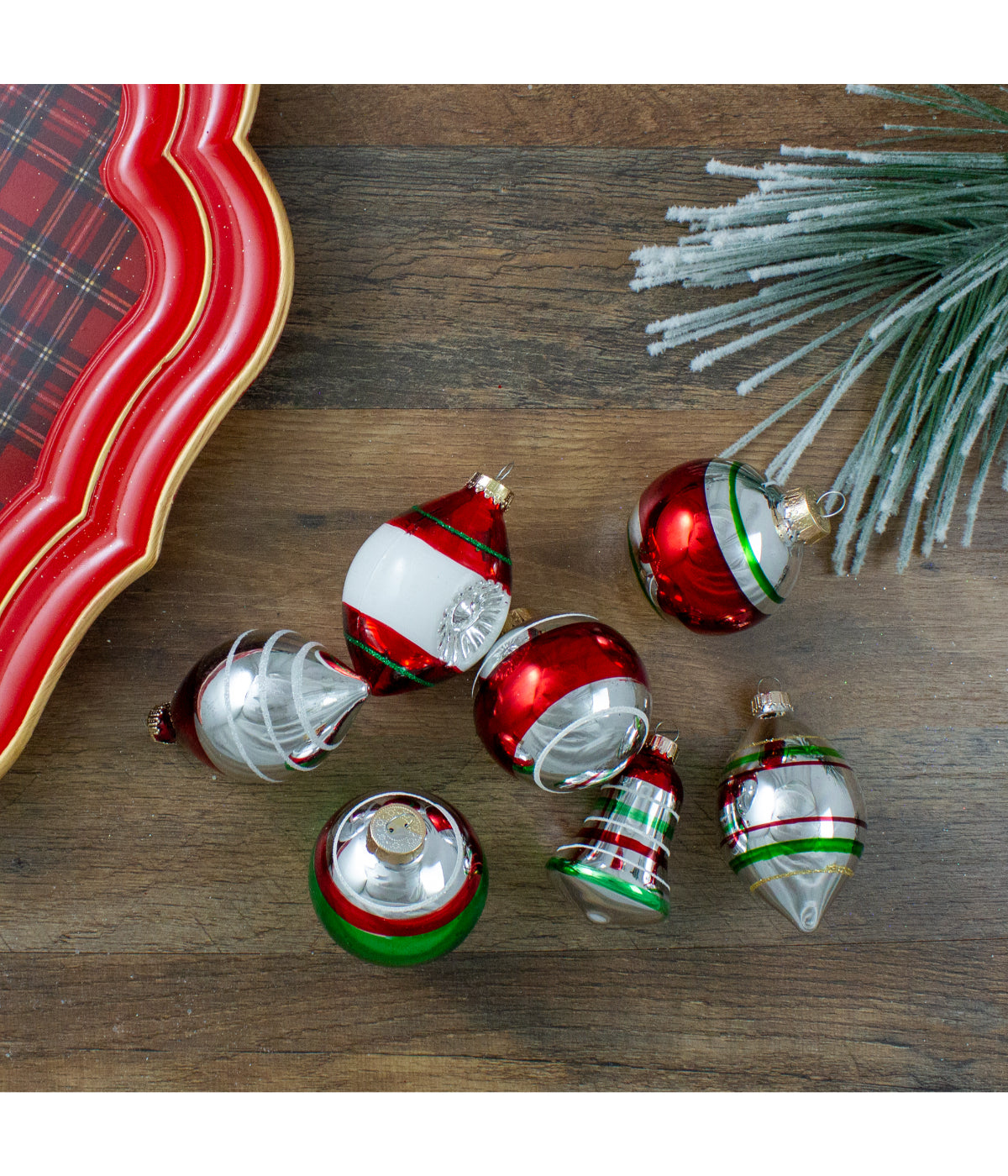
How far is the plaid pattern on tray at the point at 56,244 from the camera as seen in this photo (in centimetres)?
64

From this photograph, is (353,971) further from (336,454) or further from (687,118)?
(687,118)

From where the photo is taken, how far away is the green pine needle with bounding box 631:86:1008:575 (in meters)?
0.64

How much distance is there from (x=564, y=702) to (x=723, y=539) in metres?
0.16

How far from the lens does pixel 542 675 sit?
21.9 inches

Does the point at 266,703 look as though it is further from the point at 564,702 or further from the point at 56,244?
the point at 56,244

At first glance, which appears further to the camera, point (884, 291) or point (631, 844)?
point (884, 291)

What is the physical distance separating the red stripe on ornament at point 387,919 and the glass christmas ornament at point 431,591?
0.13 metres

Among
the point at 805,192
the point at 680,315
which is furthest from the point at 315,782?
the point at 805,192

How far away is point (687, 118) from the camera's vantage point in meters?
0.71

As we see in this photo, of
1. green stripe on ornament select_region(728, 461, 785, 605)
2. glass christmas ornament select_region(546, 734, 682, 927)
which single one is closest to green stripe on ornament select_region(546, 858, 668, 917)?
glass christmas ornament select_region(546, 734, 682, 927)

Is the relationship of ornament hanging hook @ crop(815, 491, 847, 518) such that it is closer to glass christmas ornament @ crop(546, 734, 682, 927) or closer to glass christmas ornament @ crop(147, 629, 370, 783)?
glass christmas ornament @ crop(546, 734, 682, 927)

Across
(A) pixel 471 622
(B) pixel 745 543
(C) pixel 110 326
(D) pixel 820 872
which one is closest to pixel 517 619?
(A) pixel 471 622

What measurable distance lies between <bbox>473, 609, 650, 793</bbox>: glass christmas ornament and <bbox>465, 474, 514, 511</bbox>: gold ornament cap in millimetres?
88

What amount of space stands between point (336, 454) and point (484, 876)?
1.13 feet
